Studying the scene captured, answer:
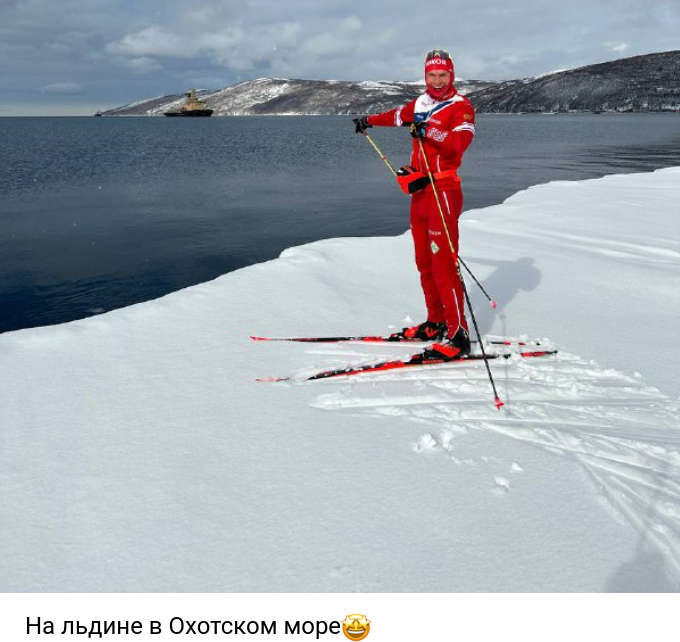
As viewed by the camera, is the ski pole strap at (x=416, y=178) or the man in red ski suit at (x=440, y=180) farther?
the ski pole strap at (x=416, y=178)

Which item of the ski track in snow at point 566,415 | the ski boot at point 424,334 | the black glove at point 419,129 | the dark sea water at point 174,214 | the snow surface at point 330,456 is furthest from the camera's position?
the dark sea water at point 174,214

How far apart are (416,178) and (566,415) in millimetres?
2585

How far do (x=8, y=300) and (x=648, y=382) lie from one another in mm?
10984

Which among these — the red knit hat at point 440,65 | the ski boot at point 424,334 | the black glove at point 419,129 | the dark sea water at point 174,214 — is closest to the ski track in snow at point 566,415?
the ski boot at point 424,334

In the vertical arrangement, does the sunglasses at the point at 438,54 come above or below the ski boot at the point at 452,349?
above

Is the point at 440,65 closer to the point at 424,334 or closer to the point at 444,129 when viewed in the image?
the point at 444,129

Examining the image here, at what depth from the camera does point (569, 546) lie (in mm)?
2711

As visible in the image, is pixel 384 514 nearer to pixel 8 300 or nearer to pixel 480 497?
pixel 480 497

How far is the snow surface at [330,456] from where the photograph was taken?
2602 millimetres
